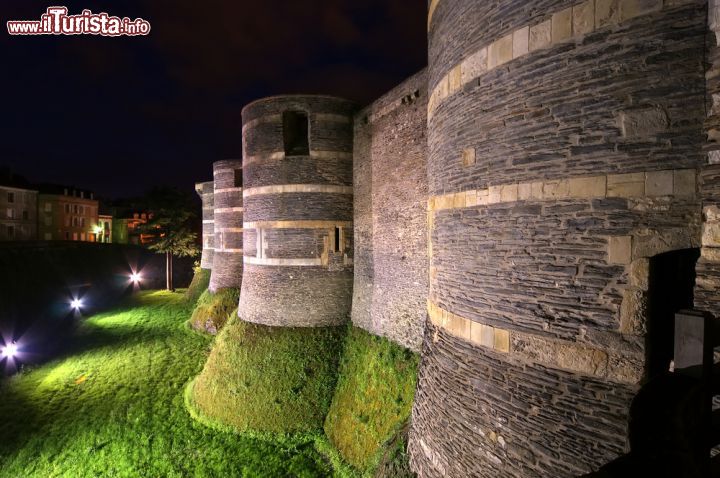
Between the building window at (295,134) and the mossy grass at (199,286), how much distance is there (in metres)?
15.7

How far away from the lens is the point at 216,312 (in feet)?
64.6

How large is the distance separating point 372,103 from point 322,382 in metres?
9.16

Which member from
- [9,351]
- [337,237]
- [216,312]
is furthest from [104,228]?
[337,237]

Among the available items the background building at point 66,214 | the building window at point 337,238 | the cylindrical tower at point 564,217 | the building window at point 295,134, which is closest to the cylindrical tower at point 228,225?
the building window at point 295,134

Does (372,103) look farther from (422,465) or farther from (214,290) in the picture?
(214,290)

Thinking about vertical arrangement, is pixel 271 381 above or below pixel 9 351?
above

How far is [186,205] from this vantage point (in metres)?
34.2

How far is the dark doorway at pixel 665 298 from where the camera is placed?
378 centimetres

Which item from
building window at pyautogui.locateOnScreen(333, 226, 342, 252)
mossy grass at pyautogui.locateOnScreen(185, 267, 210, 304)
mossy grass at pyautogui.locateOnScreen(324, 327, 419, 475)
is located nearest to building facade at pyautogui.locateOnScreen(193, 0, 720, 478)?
mossy grass at pyautogui.locateOnScreen(324, 327, 419, 475)

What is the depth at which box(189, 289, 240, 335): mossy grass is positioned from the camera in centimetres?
1936

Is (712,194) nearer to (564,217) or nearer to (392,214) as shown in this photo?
(564,217)

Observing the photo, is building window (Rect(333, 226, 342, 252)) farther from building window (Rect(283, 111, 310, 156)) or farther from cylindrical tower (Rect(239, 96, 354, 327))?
building window (Rect(283, 111, 310, 156))

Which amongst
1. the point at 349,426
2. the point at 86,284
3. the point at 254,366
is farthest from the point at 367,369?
the point at 86,284

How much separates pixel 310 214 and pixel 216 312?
31.1ft
